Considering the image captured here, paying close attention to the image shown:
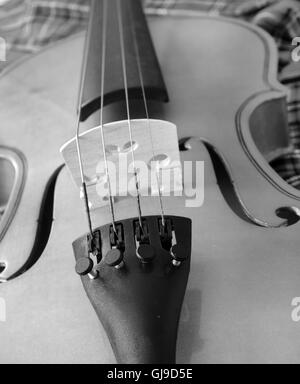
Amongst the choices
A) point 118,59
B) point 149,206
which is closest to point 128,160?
point 149,206

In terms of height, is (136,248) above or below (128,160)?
below

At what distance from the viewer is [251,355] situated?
0.42 m

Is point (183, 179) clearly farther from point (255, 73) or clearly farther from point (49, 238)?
point (255, 73)

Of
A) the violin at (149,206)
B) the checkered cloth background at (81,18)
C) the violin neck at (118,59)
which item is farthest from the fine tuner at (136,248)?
the checkered cloth background at (81,18)

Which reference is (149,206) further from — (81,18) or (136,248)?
(81,18)

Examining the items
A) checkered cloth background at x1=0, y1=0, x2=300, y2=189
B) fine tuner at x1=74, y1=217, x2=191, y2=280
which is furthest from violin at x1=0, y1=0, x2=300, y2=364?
checkered cloth background at x1=0, y1=0, x2=300, y2=189

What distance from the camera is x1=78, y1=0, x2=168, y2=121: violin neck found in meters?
0.71

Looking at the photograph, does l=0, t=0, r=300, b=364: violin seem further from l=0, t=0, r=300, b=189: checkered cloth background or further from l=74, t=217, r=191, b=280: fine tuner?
l=0, t=0, r=300, b=189: checkered cloth background

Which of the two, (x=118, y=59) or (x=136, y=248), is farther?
(x=118, y=59)

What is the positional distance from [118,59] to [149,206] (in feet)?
1.05

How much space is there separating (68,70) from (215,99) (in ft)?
1.03

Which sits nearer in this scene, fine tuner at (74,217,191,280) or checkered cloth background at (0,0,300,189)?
fine tuner at (74,217,191,280)

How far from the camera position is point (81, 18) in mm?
1272
